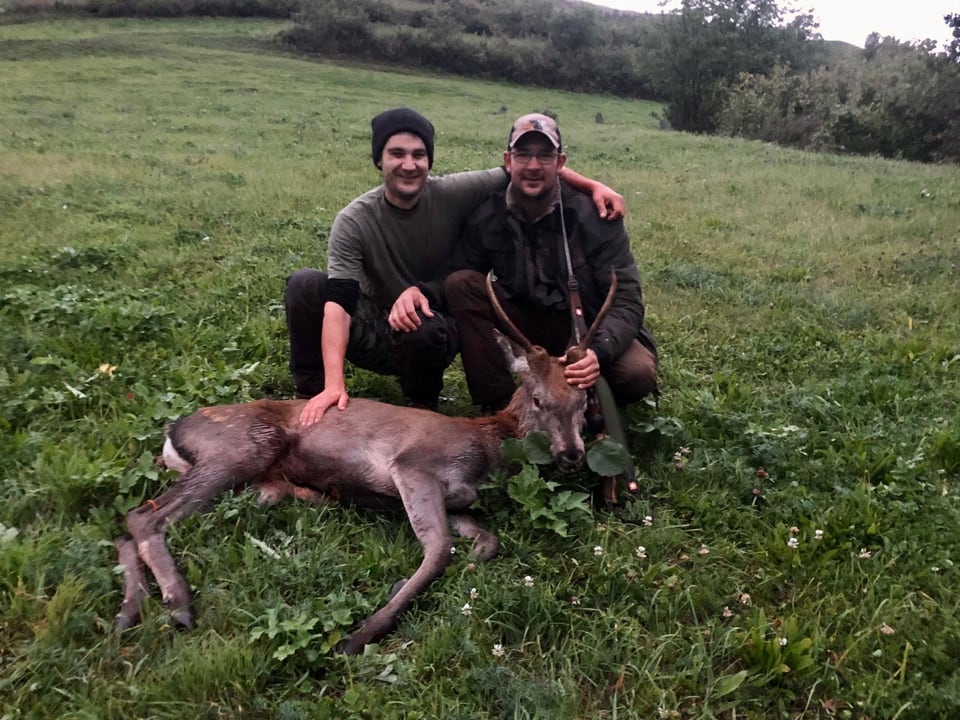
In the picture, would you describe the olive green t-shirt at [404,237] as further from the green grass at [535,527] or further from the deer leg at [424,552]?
the deer leg at [424,552]

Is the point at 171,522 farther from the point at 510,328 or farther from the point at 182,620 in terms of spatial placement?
the point at 510,328

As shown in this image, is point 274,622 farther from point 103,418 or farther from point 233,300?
point 233,300

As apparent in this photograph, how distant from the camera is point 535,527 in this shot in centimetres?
372

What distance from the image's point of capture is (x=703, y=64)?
1350 inches

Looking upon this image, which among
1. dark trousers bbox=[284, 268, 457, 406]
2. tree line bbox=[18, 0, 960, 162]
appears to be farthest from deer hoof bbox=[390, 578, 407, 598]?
tree line bbox=[18, 0, 960, 162]

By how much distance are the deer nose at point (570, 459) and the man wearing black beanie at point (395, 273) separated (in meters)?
1.25

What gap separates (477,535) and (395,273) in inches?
79.7

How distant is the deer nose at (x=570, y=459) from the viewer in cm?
394

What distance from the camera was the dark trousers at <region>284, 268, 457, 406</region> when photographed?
190 inches

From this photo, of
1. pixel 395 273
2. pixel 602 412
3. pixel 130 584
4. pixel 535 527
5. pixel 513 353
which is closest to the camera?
pixel 130 584

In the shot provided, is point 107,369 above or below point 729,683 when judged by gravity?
below

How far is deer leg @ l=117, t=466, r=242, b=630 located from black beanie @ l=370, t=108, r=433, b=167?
220 cm

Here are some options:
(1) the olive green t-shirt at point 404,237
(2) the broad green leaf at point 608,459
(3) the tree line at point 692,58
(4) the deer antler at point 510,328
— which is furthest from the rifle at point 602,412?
(3) the tree line at point 692,58

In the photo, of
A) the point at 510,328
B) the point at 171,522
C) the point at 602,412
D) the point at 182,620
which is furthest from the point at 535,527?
the point at 171,522
